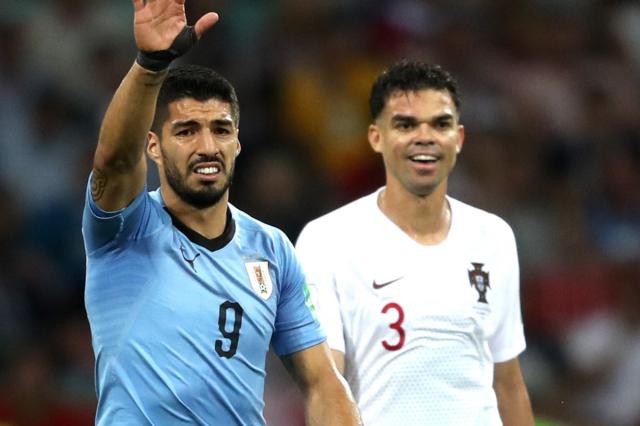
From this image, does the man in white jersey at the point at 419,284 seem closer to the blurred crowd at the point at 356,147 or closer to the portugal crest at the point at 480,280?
the portugal crest at the point at 480,280

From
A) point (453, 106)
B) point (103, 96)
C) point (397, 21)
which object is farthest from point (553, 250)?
A: point (453, 106)

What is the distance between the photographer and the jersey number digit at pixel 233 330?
4973mm

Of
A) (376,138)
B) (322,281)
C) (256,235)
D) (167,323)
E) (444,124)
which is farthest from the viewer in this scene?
(376,138)

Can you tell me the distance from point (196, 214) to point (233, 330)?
0.44 m

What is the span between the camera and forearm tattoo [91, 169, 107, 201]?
4652 millimetres

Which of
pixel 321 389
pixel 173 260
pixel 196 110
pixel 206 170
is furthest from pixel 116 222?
pixel 321 389

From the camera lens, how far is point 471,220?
650 centimetres

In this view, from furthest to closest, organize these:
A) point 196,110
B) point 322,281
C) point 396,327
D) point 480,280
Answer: point 480,280 < point 322,281 < point 396,327 < point 196,110

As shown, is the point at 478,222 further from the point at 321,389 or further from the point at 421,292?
the point at 321,389

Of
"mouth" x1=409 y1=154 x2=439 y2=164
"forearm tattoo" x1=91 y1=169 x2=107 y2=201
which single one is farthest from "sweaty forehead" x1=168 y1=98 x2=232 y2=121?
"mouth" x1=409 y1=154 x2=439 y2=164

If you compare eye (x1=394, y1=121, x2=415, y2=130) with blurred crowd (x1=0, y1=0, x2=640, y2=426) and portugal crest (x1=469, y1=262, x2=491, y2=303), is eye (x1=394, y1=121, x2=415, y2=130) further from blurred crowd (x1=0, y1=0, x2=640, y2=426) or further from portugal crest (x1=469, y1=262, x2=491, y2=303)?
blurred crowd (x1=0, y1=0, x2=640, y2=426)

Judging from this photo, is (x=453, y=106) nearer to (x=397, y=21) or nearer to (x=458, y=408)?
(x=458, y=408)

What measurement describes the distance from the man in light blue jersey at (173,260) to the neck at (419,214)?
4.02 ft

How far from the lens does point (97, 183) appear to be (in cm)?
467
